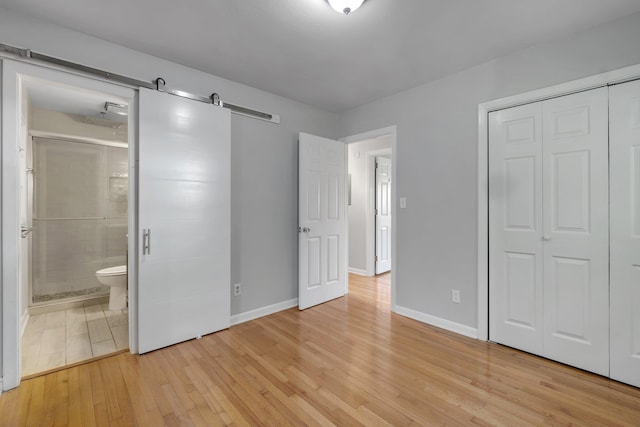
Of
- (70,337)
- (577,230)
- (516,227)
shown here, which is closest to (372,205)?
(516,227)

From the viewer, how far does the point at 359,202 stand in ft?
16.6

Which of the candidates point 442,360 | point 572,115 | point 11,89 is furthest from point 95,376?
point 572,115

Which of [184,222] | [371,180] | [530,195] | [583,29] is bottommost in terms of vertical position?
[184,222]

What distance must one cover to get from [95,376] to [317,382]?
5.14 ft

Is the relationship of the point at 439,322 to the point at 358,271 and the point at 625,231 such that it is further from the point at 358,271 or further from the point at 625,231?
the point at 358,271

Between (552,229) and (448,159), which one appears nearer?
(552,229)

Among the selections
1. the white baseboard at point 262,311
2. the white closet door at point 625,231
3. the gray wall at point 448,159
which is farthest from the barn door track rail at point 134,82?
the white closet door at point 625,231

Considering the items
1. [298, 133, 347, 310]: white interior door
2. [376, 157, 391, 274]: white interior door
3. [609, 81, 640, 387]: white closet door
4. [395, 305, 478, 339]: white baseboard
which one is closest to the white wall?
[376, 157, 391, 274]: white interior door

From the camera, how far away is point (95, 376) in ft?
6.61

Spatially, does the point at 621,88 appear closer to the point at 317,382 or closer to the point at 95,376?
the point at 317,382

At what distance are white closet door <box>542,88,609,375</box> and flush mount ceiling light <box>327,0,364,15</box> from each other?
5.59 feet

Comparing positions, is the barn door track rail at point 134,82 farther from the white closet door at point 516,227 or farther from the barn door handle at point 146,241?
the white closet door at point 516,227

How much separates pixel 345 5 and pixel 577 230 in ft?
7.53

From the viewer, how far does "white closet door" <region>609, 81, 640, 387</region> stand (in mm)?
1912
